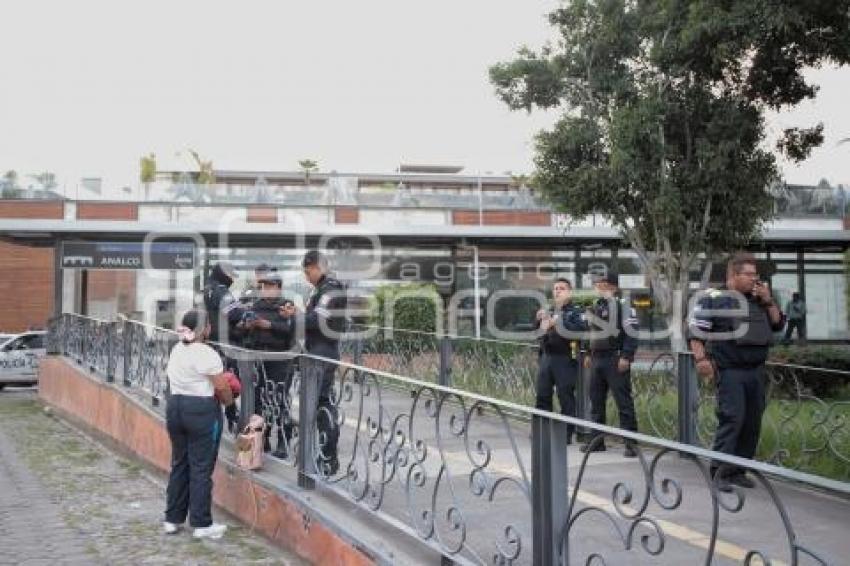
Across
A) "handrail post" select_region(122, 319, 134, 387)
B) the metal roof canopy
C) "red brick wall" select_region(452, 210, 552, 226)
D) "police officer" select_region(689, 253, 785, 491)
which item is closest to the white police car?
the metal roof canopy

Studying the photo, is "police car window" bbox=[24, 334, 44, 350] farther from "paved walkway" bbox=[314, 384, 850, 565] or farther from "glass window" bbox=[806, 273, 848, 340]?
"glass window" bbox=[806, 273, 848, 340]

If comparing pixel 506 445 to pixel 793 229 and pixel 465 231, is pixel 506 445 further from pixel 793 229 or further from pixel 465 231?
pixel 793 229

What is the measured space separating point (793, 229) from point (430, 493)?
1998 cm

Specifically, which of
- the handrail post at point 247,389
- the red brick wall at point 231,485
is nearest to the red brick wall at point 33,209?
the red brick wall at point 231,485

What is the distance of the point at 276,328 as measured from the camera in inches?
309

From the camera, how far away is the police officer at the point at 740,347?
19.9 ft

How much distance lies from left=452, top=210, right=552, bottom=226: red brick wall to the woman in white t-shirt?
16858 millimetres

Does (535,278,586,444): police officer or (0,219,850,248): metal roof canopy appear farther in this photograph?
(0,219,850,248): metal roof canopy

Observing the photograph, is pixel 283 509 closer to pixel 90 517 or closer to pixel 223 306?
pixel 90 517

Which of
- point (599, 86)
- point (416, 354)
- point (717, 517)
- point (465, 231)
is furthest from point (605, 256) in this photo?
point (717, 517)

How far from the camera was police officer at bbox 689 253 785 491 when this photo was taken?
6.07m

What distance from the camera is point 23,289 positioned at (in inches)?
1211

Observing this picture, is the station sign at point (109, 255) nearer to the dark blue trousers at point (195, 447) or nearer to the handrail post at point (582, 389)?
the handrail post at point (582, 389)

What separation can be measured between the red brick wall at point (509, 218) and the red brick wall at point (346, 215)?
2.99 metres
